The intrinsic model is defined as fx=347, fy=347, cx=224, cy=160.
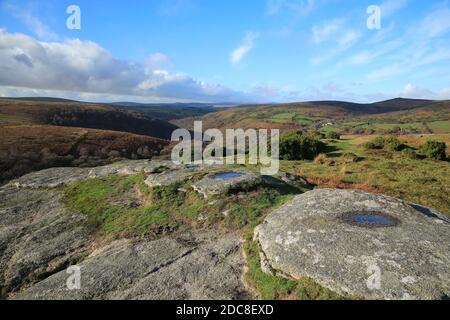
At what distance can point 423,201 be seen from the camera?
21.8 m

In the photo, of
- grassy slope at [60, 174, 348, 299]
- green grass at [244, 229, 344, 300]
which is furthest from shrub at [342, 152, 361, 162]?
green grass at [244, 229, 344, 300]

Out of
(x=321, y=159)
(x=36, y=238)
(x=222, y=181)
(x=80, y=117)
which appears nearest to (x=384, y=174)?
(x=321, y=159)

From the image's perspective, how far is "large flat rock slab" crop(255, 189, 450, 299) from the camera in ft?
32.1

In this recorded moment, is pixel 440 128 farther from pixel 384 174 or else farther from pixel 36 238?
pixel 36 238

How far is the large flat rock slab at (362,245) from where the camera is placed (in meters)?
9.80

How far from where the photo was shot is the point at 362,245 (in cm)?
1184

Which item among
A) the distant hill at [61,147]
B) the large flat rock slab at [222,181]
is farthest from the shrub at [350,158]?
the distant hill at [61,147]

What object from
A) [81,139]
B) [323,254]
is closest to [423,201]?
[323,254]

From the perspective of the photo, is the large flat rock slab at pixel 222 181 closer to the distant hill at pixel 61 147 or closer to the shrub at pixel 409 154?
the distant hill at pixel 61 147

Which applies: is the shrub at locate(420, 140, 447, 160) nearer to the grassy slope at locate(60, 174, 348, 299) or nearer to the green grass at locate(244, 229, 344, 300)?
the grassy slope at locate(60, 174, 348, 299)

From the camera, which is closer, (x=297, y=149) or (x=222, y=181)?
(x=222, y=181)
